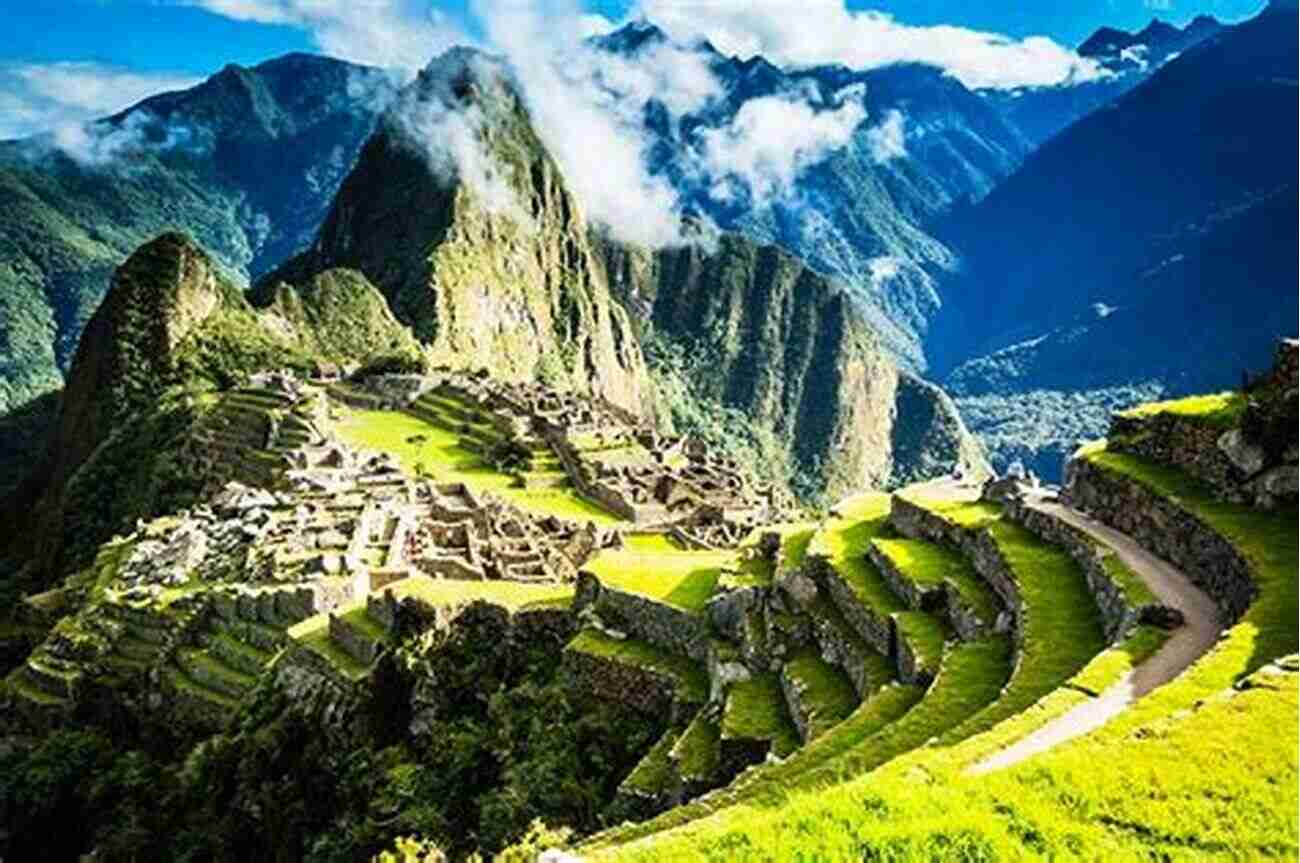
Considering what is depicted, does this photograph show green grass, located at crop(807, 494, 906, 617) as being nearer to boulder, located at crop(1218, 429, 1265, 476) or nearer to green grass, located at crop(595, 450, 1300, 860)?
boulder, located at crop(1218, 429, 1265, 476)

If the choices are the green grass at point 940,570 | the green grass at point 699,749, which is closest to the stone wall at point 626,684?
the green grass at point 699,749

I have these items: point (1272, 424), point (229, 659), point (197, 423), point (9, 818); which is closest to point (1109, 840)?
point (1272, 424)

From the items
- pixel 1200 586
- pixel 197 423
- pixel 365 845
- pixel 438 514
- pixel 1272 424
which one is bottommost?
pixel 365 845

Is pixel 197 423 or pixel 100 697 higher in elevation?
pixel 197 423

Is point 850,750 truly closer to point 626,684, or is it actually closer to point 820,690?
point 820,690

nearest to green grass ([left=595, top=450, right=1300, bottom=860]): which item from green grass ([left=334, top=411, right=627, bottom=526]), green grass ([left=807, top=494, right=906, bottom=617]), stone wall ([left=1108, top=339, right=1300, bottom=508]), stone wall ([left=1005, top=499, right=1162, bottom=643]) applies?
stone wall ([left=1005, top=499, right=1162, bottom=643])

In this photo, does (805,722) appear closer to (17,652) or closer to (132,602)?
(132,602)
